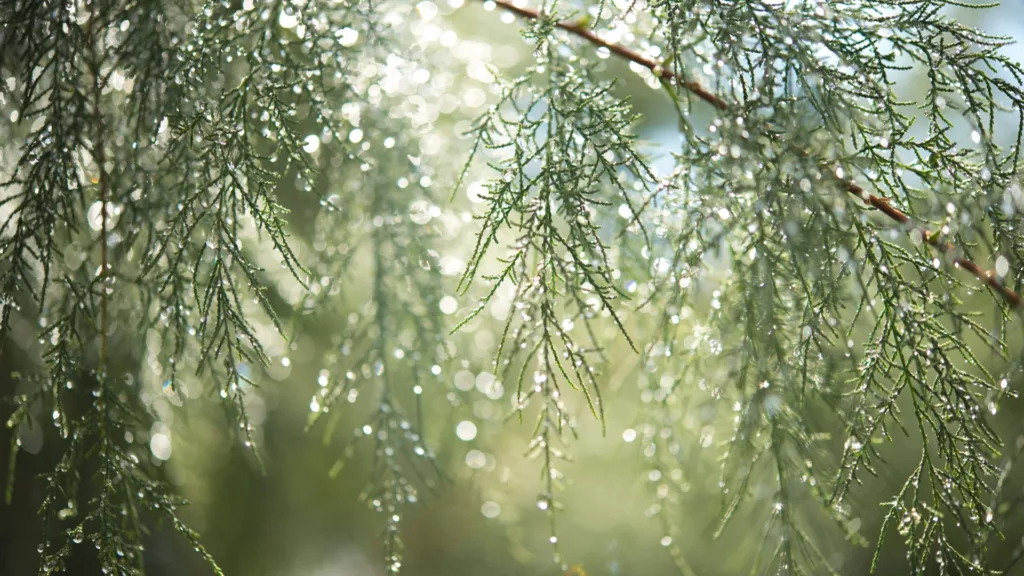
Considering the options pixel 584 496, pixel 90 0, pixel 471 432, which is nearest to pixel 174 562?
pixel 471 432

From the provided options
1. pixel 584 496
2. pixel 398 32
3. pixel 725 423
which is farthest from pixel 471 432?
pixel 584 496

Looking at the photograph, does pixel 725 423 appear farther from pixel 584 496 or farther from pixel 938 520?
pixel 584 496

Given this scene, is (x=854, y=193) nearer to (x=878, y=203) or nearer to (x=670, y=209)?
(x=878, y=203)

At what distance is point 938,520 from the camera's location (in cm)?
34

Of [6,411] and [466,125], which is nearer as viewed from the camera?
[466,125]

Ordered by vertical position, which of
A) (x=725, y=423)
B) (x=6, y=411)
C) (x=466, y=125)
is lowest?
(x=725, y=423)

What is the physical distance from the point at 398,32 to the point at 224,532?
96cm

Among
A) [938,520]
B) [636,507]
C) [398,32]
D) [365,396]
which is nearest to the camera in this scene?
[938,520]

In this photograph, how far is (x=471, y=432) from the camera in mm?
860

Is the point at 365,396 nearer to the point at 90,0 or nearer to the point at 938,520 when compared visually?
the point at 90,0

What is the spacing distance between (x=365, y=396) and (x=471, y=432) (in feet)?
1.07

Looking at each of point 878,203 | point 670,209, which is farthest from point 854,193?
point 670,209

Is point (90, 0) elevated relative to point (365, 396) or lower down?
lower down

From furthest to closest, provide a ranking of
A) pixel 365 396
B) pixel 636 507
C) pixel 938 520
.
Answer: pixel 636 507 < pixel 365 396 < pixel 938 520
